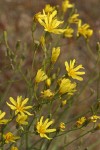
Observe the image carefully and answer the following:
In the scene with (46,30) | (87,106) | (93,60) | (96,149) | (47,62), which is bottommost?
(96,149)

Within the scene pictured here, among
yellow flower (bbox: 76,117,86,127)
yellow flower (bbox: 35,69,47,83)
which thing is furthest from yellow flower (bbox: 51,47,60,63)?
yellow flower (bbox: 76,117,86,127)

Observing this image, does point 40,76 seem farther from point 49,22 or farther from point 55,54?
point 49,22

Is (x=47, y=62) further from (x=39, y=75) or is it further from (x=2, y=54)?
(x=2, y=54)

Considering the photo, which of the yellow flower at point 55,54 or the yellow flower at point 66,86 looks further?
the yellow flower at point 55,54

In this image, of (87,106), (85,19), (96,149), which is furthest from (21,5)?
(96,149)

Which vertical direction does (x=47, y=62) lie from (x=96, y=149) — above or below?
above

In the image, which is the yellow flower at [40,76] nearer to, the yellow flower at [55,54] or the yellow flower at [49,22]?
the yellow flower at [55,54]

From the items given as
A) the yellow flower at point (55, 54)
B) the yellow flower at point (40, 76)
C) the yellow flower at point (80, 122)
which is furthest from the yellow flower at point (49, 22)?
the yellow flower at point (80, 122)

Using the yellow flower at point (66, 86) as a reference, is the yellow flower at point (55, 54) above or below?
above

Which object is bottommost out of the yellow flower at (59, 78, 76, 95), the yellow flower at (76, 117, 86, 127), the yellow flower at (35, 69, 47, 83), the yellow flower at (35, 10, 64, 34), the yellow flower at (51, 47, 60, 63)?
the yellow flower at (76, 117, 86, 127)

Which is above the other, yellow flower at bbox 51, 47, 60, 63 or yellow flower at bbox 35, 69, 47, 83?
yellow flower at bbox 51, 47, 60, 63

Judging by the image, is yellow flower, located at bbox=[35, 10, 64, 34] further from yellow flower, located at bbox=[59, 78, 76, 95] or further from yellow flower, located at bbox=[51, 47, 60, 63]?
yellow flower, located at bbox=[59, 78, 76, 95]
